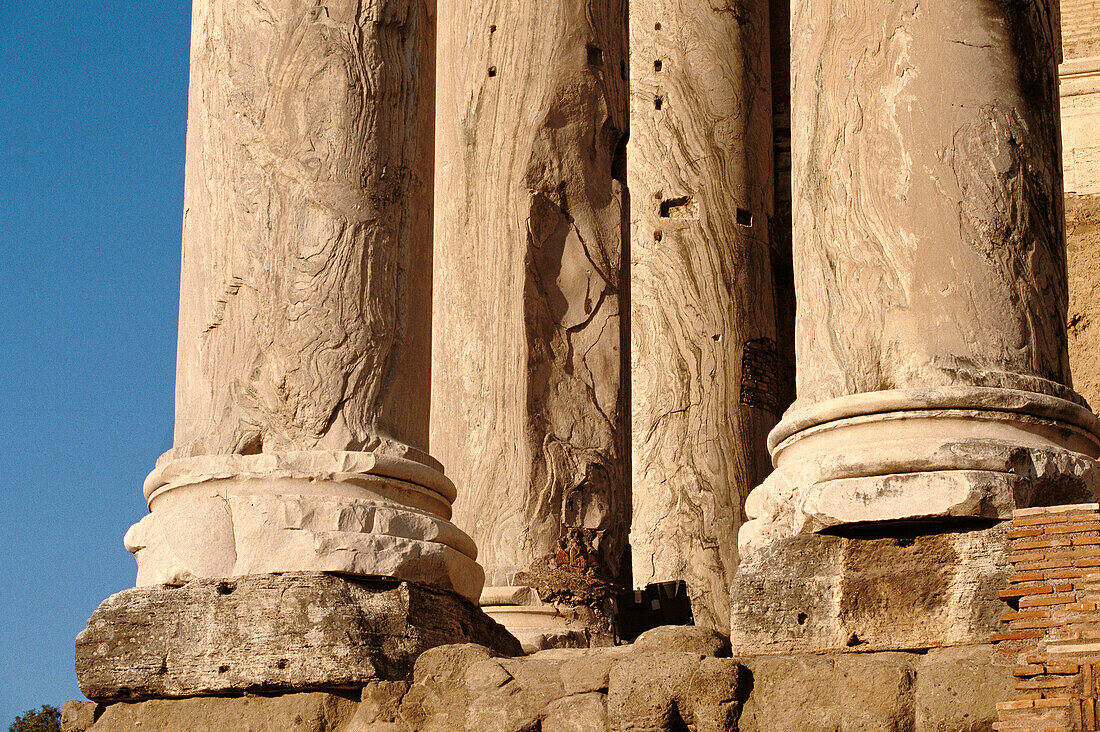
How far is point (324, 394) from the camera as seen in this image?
7.68 meters

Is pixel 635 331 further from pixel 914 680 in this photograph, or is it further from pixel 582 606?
pixel 914 680

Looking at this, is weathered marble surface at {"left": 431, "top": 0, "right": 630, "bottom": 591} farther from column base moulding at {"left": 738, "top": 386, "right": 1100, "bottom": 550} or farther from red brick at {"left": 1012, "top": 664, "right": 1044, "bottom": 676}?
red brick at {"left": 1012, "top": 664, "right": 1044, "bottom": 676}

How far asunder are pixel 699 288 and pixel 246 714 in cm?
682

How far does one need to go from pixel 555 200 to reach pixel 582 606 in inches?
96.5

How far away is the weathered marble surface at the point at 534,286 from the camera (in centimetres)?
1042

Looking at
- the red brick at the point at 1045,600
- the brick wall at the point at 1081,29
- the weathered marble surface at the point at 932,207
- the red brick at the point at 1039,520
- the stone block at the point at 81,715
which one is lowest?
the stone block at the point at 81,715

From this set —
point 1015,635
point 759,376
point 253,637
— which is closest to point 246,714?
point 253,637

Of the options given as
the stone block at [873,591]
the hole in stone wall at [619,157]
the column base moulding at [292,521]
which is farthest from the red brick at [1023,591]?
the hole in stone wall at [619,157]

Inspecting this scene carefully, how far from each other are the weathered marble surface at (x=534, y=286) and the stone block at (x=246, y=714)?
3.31 meters

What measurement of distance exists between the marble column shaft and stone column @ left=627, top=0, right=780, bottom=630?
547 centimetres

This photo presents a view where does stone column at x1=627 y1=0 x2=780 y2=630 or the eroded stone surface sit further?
stone column at x1=627 y1=0 x2=780 y2=630

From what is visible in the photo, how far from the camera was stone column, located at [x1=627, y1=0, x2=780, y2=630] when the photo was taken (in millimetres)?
12641

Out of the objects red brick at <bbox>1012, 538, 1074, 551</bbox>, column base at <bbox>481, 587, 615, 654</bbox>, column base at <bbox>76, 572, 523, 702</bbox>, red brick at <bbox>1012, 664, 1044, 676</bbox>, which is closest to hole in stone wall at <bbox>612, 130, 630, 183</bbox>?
column base at <bbox>481, 587, 615, 654</bbox>

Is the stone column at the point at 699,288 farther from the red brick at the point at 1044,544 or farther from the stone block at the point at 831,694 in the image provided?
the red brick at the point at 1044,544
